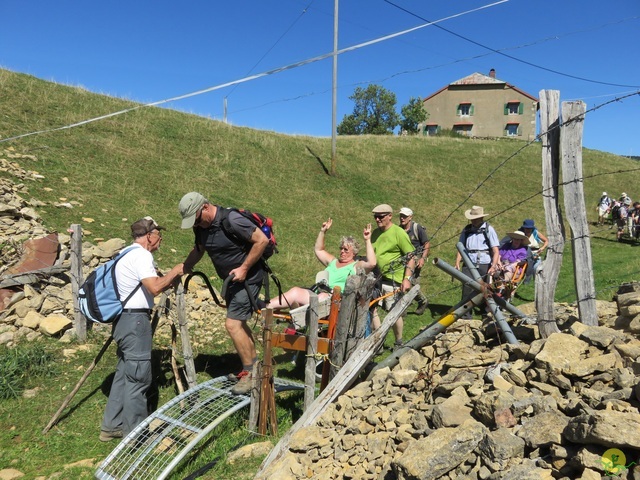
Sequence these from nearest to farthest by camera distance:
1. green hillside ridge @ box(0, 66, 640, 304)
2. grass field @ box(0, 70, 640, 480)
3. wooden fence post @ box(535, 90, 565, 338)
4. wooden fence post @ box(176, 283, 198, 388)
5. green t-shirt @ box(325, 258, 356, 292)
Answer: wooden fence post @ box(535, 90, 565, 338)
grass field @ box(0, 70, 640, 480)
wooden fence post @ box(176, 283, 198, 388)
green t-shirt @ box(325, 258, 356, 292)
green hillside ridge @ box(0, 66, 640, 304)

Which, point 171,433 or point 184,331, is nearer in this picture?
point 171,433

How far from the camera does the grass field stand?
4746 millimetres

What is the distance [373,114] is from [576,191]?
7054cm

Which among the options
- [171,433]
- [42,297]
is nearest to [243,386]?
[171,433]

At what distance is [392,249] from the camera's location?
20.8 feet

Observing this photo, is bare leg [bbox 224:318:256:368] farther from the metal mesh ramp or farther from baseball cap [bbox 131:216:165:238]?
baseball cap [bbox 131:216:165:238]

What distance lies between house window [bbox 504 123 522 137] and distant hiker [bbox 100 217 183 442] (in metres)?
51.3

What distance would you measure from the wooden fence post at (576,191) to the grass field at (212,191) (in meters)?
0.36

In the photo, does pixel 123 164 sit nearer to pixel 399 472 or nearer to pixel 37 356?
pixel 37 356

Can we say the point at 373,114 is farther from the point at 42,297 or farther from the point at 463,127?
the point at 42,297

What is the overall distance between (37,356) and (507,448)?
5.33 m

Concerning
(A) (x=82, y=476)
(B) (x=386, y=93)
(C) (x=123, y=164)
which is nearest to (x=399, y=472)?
(A) (x=82, y=476)

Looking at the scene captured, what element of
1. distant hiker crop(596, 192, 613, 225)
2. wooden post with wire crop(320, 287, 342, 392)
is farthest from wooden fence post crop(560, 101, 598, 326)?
distant hiker crop(596, 192, 613, 225)

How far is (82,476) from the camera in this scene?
12.9 ft
